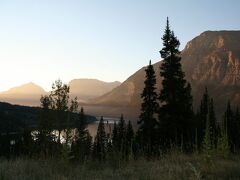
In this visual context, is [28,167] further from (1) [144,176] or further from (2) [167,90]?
(2) [167,90]

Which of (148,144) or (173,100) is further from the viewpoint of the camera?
(173,100)

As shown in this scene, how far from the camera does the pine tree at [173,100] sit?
31.2 metres

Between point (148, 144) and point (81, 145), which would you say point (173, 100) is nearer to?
point (148, 144)

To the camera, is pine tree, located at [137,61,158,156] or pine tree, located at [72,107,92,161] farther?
pine tree, located at [137,61,158,156]

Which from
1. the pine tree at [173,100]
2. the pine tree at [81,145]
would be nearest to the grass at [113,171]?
the pine tree at [81,145]

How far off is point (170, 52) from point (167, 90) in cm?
400

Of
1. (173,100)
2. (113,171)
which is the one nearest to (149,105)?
(173,100)

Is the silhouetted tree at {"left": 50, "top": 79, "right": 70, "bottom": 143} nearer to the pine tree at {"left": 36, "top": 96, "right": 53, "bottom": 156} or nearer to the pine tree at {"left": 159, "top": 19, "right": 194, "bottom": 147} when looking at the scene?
the pine tree at {"left": 36, "top": 96, "right": 53, "bottom": 156}

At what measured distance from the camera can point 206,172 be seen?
28.5ft

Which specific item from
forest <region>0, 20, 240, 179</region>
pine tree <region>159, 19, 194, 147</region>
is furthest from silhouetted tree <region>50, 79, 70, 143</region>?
pine tree <region>159, 19, 194, 147</region>

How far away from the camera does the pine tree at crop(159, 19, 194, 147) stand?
31188 millimetres

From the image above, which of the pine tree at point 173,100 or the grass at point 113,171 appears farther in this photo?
the pine tree at point 173,100

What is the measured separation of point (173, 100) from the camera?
1252 inches

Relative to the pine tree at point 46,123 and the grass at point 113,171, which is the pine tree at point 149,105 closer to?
the pine tree at point 46,123
